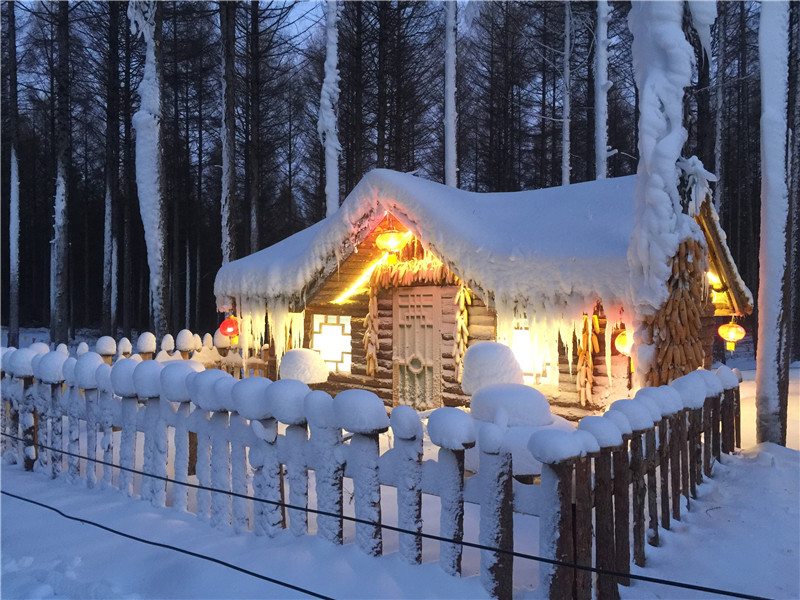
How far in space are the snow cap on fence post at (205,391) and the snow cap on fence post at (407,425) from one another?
154 centimetres

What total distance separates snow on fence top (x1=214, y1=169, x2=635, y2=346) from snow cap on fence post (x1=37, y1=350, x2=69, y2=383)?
506cm

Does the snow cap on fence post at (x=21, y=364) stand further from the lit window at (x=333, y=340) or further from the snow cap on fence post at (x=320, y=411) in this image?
the lit window at (x=333, y=340)

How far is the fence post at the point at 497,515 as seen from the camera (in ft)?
9.74

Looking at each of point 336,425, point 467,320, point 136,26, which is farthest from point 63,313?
point 336,425

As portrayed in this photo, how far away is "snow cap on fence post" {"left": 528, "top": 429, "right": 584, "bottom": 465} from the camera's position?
9.43 feet

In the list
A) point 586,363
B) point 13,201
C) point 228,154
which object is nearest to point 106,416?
point 586,363

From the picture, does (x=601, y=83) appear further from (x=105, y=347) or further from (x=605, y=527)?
(x=605, y=527)

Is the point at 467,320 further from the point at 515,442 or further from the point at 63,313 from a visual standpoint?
the point at 63,313

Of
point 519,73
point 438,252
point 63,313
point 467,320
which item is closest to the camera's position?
point 438,252

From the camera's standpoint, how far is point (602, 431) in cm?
329

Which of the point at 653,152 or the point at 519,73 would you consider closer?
the point at 653,152

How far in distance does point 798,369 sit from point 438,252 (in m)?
13.1

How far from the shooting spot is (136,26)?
14680 mm

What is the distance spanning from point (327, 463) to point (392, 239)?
6.95 metres
